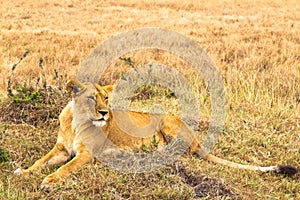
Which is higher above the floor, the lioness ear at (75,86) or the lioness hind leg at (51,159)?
the lioness ear at (75,86)

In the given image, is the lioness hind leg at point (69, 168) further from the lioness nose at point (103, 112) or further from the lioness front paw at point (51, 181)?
the lioness nose at point (103, 112)

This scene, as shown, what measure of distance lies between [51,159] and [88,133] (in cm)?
42

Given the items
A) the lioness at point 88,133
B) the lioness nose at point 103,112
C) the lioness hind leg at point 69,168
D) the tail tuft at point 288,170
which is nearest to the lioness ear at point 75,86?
the lioness at point 88,133

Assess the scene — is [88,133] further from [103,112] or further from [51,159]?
[51,159]

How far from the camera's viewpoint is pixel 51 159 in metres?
4.11

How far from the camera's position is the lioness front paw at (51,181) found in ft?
11.7

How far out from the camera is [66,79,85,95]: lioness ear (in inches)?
151

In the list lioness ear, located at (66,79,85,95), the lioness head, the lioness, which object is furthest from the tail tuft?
lioness ear, located at (66,79,85,95)

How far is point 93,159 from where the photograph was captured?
401 cm

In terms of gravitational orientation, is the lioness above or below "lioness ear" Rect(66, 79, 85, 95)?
below

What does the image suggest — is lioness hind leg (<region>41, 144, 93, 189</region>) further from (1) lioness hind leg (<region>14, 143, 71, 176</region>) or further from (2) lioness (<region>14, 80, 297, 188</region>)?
(1) lioness hind leg (<region>14, 143, 71, 176</region>)

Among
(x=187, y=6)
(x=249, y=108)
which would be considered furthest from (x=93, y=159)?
(x=187, y=6)

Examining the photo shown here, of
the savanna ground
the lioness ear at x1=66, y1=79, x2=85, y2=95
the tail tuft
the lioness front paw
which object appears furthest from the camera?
the tail tuft

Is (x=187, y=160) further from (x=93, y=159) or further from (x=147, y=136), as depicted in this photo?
(x=93, y=159)
